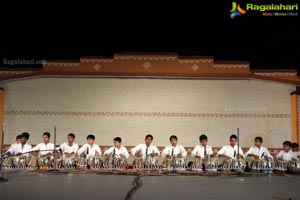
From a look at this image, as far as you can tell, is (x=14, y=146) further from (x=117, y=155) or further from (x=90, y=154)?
(x=117, y=155)

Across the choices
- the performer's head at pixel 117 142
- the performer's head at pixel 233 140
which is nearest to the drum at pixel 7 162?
the performer's head at pixel 117 142

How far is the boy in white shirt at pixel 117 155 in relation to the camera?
951 centimetres

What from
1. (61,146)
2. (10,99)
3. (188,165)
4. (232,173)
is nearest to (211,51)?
(188,165)

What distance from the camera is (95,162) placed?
31.2 ft

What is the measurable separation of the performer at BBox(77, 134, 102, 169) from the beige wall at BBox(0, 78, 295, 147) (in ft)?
2.51

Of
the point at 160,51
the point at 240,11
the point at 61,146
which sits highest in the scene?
the point at 240,11

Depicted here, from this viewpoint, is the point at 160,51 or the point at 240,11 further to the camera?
the point at 240,11

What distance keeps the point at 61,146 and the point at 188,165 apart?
3.65 m

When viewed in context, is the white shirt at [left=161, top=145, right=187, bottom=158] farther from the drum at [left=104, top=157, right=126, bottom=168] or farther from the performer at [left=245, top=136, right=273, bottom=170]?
the performer at [left=245, top=136, right=273, bottom=170]

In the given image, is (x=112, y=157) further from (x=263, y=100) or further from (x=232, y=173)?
(x=263, y=100)

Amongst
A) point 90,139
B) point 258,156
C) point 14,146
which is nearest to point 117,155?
point 90,139

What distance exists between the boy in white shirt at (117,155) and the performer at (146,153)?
0.32 m

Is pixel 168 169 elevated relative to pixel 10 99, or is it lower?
lower

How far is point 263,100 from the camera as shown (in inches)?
433
